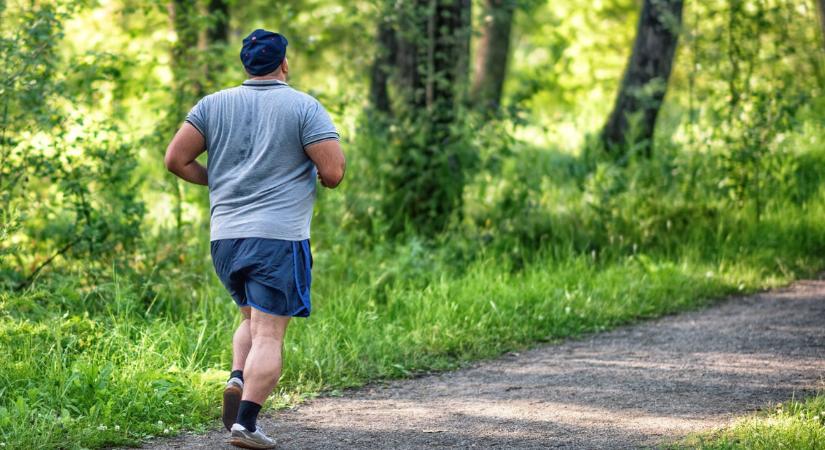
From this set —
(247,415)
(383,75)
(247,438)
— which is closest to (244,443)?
(247,438)

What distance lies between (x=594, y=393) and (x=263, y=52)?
2.84 metres

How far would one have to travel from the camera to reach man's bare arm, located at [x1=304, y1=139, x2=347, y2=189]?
4.61m

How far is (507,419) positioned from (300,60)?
49.4 feet

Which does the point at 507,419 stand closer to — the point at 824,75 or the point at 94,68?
the point at 94,68

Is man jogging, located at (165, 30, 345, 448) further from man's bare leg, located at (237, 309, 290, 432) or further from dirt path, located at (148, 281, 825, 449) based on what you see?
dirt path, located at (148, 281, 825, 449)

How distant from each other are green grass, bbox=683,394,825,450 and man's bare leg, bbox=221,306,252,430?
86.0 inches

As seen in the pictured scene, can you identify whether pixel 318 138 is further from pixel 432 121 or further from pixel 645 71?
pixel 645 71

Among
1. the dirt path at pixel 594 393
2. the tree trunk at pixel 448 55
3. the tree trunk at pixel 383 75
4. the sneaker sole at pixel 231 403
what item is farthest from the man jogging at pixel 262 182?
the tree trunk at pixel 383 75

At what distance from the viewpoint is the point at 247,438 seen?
15.4ft

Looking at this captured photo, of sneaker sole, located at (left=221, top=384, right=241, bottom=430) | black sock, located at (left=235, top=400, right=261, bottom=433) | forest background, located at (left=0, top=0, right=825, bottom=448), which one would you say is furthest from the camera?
forest background, located at (left=0, top=0, right=825, bottom=448)

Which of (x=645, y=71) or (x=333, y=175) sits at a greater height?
(x=645, y=71)

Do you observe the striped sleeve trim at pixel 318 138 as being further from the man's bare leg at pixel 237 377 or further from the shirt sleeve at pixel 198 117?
the man's bare leg at pixel 237 377

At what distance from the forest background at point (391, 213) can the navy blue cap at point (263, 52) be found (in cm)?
194

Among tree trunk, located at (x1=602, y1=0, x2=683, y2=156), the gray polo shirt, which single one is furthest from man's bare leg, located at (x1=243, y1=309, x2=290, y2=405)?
tree trunk, located at (x1=602, y1=0, x2=683, y2=156)
